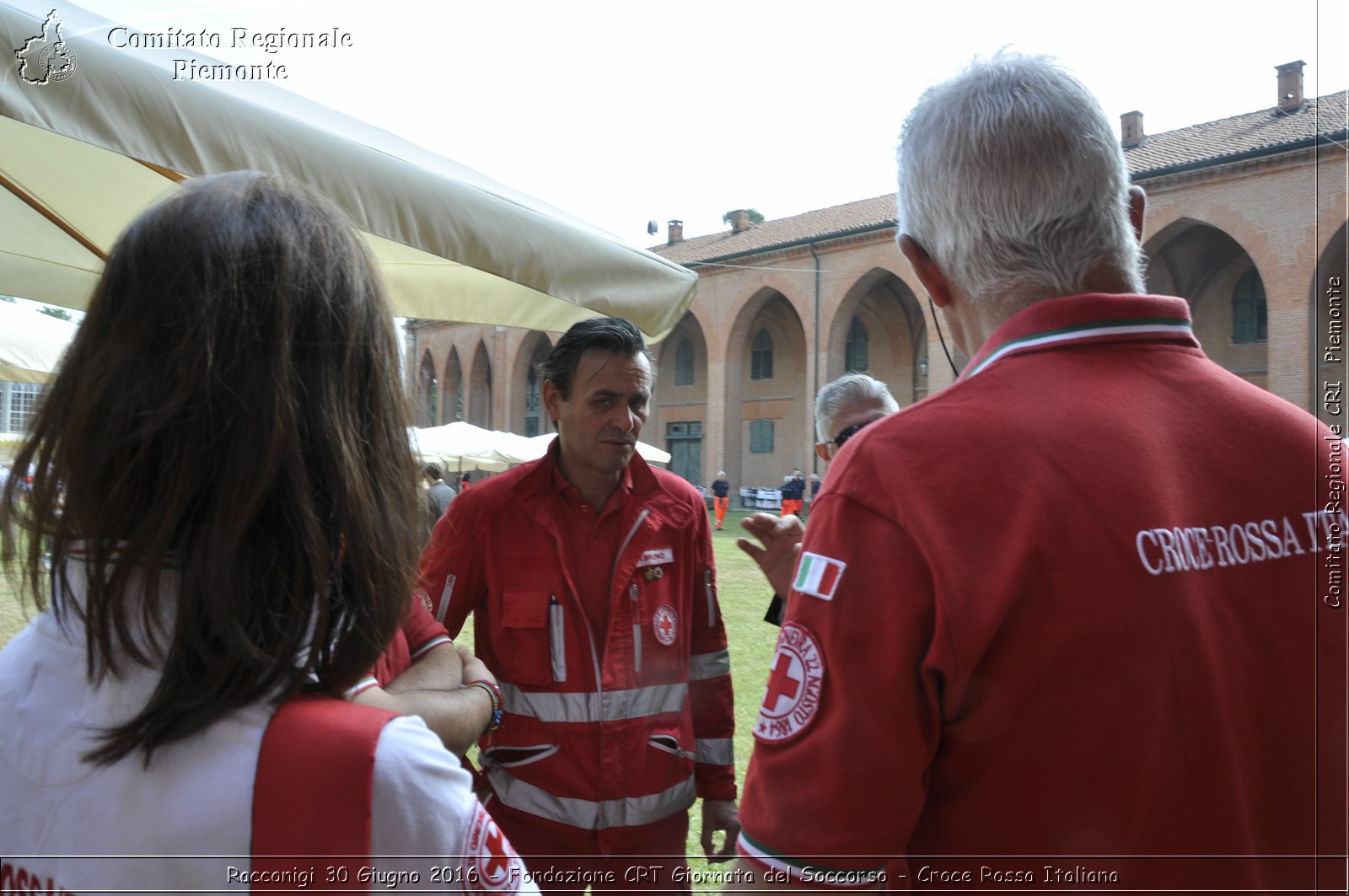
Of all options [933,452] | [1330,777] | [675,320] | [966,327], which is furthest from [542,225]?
[1330,777]

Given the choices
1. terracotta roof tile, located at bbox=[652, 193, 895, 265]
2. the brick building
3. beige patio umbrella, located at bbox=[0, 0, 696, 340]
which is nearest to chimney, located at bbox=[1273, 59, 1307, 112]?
the brick building

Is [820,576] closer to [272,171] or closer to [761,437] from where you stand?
[272,171]

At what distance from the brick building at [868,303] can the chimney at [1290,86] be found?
0.06 metres

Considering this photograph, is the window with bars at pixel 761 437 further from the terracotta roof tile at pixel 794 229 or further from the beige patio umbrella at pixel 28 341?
the beige patio umbrella at pixel 28 341

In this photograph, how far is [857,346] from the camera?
115 ft

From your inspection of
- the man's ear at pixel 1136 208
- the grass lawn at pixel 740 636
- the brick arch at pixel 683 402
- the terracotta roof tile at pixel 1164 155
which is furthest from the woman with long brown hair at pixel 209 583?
the brick arch at pixel 683 402

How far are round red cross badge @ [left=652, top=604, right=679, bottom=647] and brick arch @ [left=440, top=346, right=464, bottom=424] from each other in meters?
46.9

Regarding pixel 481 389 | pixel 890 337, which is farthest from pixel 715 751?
pixel 481 389

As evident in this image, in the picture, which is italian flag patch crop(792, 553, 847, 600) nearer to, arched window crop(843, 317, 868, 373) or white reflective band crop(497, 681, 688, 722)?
white reflective band crop(497, 681, 688, 722)

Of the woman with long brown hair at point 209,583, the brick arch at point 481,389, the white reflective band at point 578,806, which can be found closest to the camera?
the woman with long brown hair at point 209,583

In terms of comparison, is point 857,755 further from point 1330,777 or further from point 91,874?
point 91,874

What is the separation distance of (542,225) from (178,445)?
180 cm

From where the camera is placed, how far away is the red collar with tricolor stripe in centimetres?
116

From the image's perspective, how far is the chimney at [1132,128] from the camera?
1127 inches
